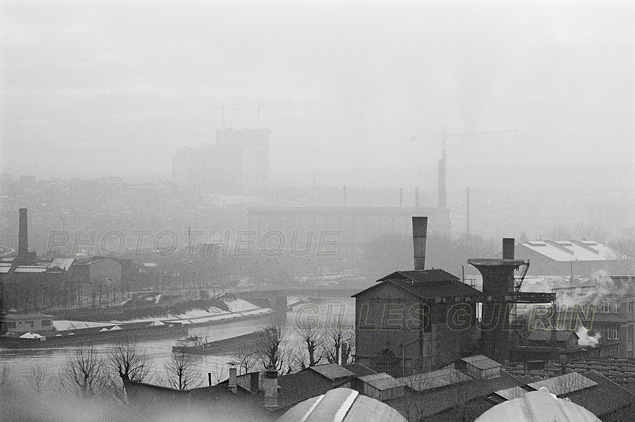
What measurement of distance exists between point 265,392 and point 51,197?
44.4 m

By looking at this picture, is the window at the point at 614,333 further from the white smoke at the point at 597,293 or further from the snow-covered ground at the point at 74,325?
the snow-covered ground at the point at 74,325

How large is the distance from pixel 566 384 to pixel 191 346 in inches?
511

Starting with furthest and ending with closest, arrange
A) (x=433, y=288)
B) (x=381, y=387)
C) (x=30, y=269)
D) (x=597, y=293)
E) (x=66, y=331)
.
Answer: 1. (x=30, y=269)
2. (x=66, y=331)
3. (x=597, y=293)
4. (x=433, y=288)
5. (x=381, y=387)

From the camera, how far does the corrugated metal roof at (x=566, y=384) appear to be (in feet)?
30.6

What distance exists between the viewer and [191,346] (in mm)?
21250

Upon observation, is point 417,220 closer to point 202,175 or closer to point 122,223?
point 122,223

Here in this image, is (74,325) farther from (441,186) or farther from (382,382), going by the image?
(441,186)

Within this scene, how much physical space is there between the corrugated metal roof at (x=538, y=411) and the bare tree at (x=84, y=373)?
7.15 m

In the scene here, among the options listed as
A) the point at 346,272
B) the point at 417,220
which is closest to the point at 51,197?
the point at 346,272

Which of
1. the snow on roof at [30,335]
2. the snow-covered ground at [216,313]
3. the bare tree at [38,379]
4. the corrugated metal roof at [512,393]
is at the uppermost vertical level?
the corrugated metal roof at [512,393]

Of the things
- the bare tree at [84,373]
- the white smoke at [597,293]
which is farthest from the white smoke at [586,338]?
the bare tree at [84,373]

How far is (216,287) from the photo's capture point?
35969mm

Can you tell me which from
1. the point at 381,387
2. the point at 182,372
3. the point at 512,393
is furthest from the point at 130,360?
the point at 512,393

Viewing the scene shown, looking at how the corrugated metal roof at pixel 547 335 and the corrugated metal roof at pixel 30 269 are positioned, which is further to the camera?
the corrugated metal roof at pixel 30 269
